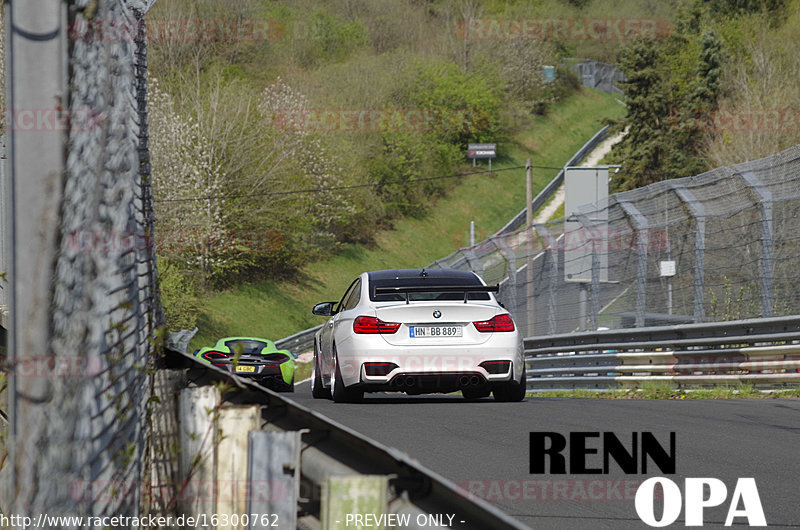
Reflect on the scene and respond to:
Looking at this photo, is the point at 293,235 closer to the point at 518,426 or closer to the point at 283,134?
the point at 283,134

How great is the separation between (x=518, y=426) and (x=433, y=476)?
6580 millimetres

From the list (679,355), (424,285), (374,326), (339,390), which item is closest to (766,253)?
(679,355)

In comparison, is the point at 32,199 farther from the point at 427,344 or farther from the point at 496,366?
the point at 496,366

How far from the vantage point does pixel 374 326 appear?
10656 millimetres

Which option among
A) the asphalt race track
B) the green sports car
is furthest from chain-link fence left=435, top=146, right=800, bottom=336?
the green sports car

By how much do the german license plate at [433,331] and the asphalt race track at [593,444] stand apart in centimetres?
75

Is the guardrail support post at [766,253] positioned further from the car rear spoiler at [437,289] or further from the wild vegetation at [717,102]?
the wild vegetation at [717,102]

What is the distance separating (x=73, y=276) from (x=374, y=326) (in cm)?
818

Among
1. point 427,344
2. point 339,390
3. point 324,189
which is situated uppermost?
point 324,189

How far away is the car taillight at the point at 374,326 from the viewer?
34.9 feet

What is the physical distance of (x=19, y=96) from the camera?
95.9 inches

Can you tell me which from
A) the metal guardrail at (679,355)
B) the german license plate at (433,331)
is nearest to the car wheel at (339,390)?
the german license plate at (433,331)

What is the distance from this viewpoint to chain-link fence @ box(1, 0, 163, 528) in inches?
96.5

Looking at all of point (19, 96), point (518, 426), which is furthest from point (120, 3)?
point (518, 426)
